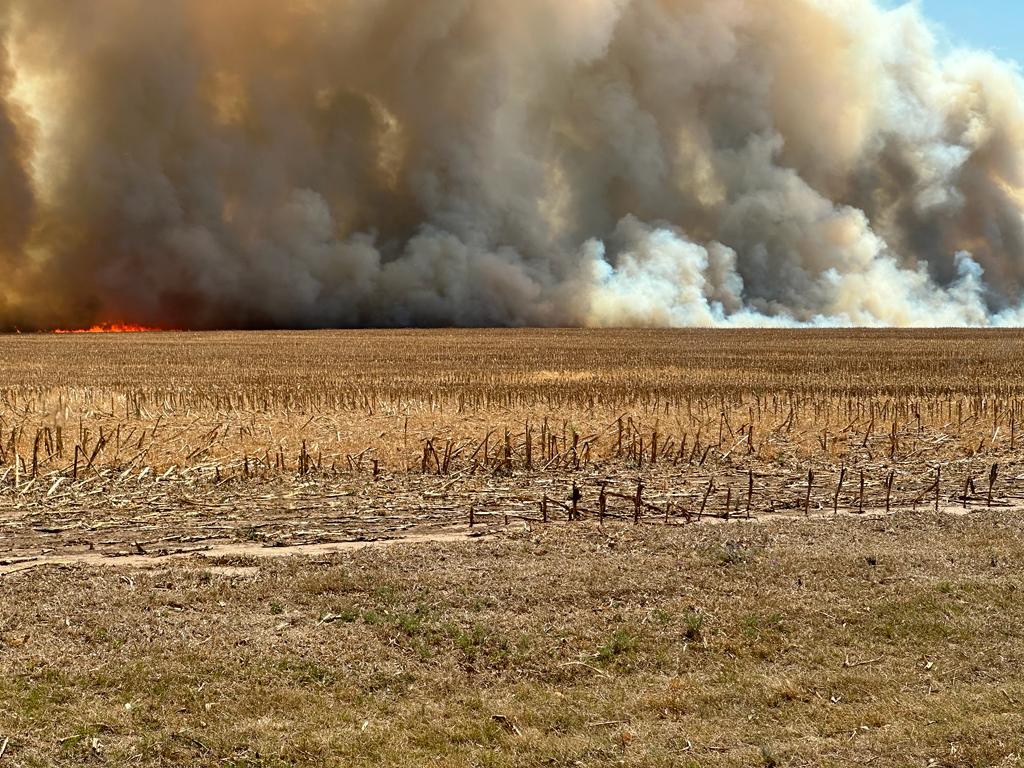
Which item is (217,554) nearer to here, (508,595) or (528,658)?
(508,595)

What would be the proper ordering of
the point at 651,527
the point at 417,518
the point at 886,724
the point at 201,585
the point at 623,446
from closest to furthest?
the point at 886,724, the point at 201,585, the point at 651,527, the point at 417,518, the point at 623,446

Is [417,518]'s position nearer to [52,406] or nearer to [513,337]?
[52,406]

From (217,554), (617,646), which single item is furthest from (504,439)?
(617,646)

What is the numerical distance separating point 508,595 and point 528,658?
4.76ft

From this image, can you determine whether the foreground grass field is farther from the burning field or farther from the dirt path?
the dirt path

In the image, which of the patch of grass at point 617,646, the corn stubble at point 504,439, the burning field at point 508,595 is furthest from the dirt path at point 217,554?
the patch of grass at point 617,646

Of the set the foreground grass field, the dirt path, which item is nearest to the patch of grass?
the foreground grass field

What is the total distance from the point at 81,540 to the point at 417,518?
4.32m

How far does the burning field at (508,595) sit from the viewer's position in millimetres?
7273

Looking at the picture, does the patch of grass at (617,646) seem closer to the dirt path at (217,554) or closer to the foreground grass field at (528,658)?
the foreground grass field at (528,658)

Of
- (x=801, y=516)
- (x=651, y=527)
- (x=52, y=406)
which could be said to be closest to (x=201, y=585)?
(x=651, y=527)

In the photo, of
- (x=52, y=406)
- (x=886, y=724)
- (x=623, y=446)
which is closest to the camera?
(x=886, y=724)

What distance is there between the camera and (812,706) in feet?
25.3

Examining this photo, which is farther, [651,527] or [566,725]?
[651,527]
